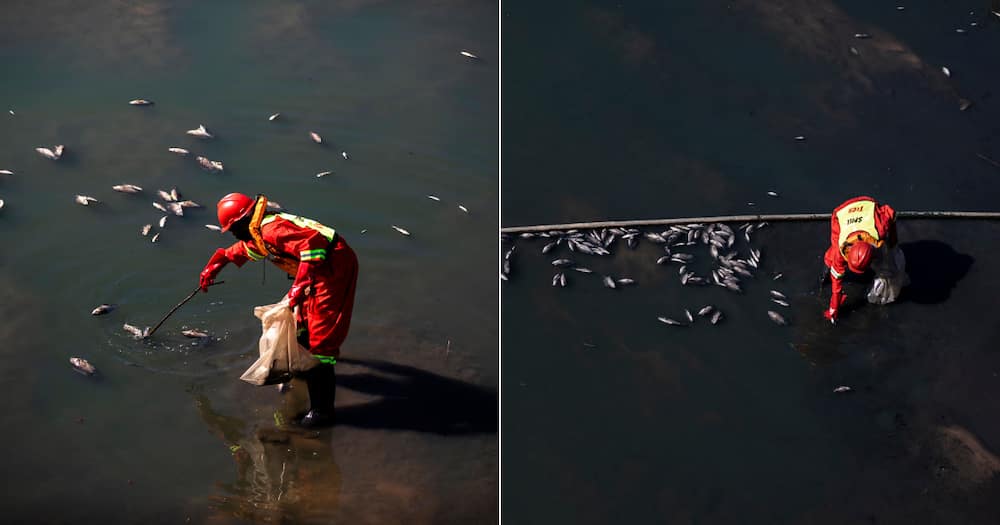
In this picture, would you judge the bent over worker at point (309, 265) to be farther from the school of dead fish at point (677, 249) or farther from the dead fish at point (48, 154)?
the dead fish at point (48, 154)

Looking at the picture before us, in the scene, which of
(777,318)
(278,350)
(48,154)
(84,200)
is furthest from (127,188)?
(777,318)

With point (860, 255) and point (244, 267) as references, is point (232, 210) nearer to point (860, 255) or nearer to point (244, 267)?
point (244, 267)

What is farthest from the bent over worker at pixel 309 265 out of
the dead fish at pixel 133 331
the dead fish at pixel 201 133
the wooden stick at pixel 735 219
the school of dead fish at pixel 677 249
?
the dead fish at pixel 201 133

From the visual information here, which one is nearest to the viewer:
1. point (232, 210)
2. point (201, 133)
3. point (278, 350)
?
point (232, 210)

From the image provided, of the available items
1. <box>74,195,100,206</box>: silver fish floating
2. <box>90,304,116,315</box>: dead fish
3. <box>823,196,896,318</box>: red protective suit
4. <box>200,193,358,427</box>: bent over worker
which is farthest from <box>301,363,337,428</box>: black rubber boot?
<box>823,196,896,318</box>: red protective suit

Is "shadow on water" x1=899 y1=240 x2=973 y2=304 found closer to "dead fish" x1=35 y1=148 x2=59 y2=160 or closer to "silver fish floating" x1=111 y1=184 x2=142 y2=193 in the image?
"silver fish floating" x1=111 y1=184 x2=142 y2=193

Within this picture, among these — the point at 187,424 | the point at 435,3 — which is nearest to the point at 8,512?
the point at 187,424
